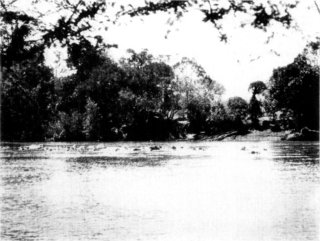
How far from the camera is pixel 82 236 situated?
11.1 m

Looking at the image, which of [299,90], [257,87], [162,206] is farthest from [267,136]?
[162,206]

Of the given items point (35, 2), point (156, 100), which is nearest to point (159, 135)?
point (156, 100)

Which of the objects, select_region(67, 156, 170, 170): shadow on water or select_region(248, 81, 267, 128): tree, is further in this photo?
select_region(248, 81, 267, 128): tree

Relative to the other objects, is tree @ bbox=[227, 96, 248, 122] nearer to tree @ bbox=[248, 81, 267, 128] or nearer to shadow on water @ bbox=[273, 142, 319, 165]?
tree @ bbox=[248, 81, 267, 128]

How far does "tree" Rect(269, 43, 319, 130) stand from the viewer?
85688 mm

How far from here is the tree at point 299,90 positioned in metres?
85.7

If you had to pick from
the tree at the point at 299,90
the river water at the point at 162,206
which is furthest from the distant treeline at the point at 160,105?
the river water at the point at 162,206

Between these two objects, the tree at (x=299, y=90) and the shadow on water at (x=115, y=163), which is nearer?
the shadow on water at (x=115, y=163)

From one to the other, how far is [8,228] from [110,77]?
290ft

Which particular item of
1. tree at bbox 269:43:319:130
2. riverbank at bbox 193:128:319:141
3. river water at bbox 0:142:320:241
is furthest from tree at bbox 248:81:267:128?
river water at bbox 0:142:320:241

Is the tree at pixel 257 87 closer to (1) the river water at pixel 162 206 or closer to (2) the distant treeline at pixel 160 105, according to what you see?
(2) the distant treeline at pixel 160 105

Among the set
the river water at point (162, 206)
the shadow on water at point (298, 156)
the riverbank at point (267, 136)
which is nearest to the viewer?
the river water at point (162, 206)

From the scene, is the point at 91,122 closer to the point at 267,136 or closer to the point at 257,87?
the point at 267,136

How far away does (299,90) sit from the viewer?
8631cm
